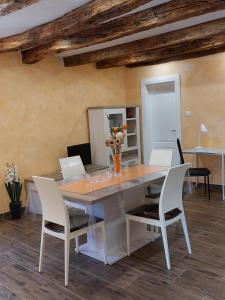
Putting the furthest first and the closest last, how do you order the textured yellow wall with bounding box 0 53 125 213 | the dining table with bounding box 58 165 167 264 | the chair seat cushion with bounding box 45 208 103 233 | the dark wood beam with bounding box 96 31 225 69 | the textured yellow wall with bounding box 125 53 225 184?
the textured yellow wall with bounding box 125 53 225 184 → the textured yellow wall with bounding box 0 53 125 213 → the dark wood beam with bounding box 96 31 225 69 → the dining table with bounding box 58 165 167 264 → the chair seat cushion with bounding box 45 208 103 233

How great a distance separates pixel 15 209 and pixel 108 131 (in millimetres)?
2102

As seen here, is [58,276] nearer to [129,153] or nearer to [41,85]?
A: [41,85]

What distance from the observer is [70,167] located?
4156mm

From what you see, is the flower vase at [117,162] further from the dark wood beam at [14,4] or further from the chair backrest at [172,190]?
the dark wood beam at [14,4]

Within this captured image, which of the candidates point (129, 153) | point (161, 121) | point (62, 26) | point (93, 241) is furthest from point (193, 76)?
point (93, 241)

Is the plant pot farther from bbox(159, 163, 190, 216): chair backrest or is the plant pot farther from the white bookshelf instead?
bbox(159, 163, 190, 216): chair backrest

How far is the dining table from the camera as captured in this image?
9.84ft

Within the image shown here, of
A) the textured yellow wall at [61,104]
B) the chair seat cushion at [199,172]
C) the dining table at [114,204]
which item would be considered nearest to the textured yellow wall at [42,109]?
the textured yellow wall at [61,104]

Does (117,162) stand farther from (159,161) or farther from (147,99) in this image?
(147,99)

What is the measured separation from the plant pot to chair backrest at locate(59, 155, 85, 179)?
3.64ft

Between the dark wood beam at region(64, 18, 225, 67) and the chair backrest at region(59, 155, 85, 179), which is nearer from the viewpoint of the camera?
the dark wood beam at region(64, 18, 225, 67)

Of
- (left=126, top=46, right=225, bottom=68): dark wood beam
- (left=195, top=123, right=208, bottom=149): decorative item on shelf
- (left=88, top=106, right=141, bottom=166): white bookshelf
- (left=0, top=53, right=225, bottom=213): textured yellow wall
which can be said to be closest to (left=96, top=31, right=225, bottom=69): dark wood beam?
(left=126, top=46, right=225, bottom=68): dark wood beam

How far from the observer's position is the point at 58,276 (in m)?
2.93

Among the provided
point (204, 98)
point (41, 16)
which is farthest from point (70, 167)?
point (204, 98)
